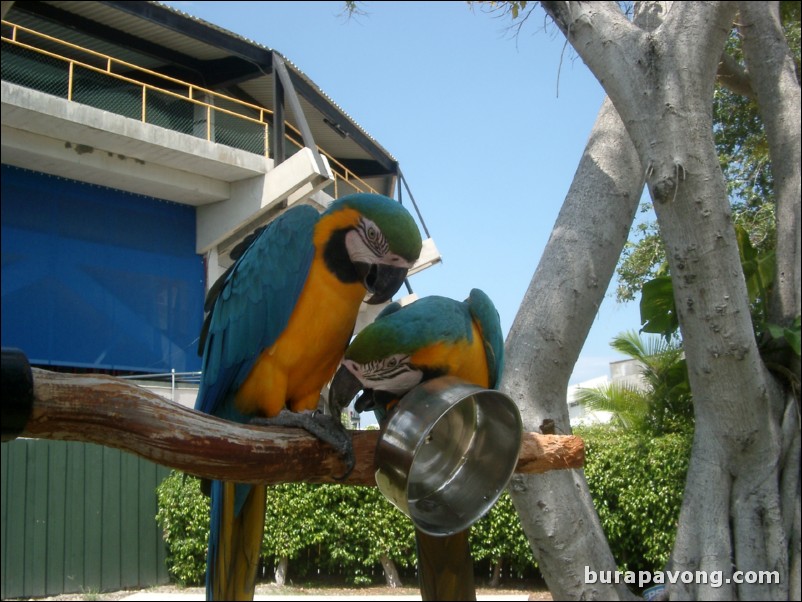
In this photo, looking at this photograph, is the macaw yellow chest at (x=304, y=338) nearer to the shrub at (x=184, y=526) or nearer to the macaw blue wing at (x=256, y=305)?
the macaw blue wing at (x=256, y=305)

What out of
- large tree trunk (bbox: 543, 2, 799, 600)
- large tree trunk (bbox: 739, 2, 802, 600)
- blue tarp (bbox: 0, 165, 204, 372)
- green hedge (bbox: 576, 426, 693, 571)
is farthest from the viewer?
blue tarp (bbox: 0, 165, 204, 372)

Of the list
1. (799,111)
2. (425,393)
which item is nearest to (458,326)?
(425,393)

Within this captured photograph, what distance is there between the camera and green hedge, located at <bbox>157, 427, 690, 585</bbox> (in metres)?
6.03

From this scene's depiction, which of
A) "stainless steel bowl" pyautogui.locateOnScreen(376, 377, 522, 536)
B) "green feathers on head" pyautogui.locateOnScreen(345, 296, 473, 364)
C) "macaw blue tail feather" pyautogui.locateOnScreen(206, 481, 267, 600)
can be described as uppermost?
"green feathers on head" pyautogui.locateOnScreen(345, 296, 473, 364)

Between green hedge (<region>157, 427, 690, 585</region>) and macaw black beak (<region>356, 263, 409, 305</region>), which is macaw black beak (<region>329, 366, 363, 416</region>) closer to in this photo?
macaw black beak (<region>356, 263, 409, 305</region>)

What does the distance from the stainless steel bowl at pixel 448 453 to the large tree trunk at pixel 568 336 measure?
1.00 m

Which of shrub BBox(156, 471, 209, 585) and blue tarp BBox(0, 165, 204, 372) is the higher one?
blue tarp BBox(0, 165, 204, 372)

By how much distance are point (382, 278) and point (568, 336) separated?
1.24m

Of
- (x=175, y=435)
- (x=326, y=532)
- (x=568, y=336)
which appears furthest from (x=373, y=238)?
(x=326, y=532)

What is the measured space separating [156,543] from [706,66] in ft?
20.9

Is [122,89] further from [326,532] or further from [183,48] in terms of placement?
[326,532]

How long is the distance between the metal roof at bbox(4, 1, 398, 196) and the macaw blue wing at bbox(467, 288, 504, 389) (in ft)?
24.6

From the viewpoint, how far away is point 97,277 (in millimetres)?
6938

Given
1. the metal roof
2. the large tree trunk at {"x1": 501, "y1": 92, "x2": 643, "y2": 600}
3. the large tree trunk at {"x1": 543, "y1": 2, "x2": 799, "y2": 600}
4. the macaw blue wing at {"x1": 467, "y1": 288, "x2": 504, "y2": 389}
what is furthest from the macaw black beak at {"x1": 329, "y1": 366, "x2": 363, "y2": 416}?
the metal roof
